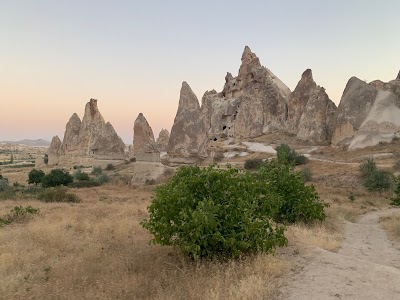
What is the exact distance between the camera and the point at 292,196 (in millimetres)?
12141

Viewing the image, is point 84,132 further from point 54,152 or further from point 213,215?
point 213,215

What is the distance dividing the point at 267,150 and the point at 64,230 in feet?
132

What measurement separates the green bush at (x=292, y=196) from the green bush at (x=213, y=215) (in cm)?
511

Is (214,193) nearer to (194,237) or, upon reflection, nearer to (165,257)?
(194,237)

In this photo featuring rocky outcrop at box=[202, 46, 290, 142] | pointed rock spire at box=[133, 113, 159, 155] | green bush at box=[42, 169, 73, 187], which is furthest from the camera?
rocky outcrop at box=[202, 46, 290, 142]

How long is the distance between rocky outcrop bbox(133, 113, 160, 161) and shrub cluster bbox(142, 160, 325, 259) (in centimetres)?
2394

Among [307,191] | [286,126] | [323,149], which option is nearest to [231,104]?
[286,126]

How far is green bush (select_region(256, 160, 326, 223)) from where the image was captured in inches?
469

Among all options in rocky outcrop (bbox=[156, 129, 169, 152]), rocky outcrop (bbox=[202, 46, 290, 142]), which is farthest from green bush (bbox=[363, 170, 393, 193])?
rocky outcrop (bbox=[156, 129, 169, 152])

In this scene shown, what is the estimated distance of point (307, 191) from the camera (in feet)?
40.4

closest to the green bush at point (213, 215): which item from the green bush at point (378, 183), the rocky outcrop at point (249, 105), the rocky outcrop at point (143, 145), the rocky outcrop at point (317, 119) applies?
the green bush at point (378, 183)

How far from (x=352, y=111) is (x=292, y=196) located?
35.7 m

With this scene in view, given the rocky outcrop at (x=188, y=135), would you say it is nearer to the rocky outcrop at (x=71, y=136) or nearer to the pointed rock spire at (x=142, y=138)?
the pointed rock spire at (x=142, y=138)

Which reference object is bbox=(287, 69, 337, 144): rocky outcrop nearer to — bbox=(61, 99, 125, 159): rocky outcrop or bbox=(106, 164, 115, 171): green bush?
bbox=(106, 164, 115, 171): green bush
